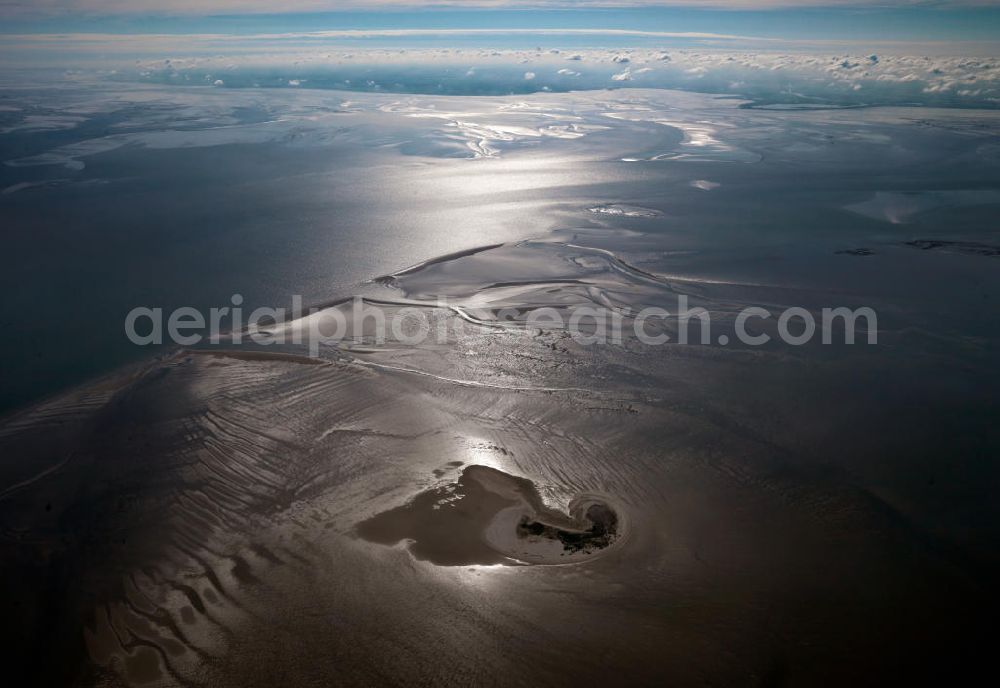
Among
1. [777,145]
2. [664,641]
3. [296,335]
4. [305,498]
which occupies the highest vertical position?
[777,145]

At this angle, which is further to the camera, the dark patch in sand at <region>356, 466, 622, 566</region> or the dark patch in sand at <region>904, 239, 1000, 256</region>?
the dark patch in sand at <region>904, 239, 1000, 256</region>

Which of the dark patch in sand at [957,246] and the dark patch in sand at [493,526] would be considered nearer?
the dark patch in sand at [493,526]

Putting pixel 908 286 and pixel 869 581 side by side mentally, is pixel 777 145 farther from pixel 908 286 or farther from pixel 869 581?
pixel 869 581

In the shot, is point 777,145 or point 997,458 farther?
point 777,145

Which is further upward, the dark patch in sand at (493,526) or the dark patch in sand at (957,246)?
the dark patch in sand at (957,246)

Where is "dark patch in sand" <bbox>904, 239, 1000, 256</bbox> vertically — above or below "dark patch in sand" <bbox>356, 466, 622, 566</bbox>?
above

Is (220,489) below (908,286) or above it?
below

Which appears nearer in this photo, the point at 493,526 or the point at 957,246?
the point at 493,526

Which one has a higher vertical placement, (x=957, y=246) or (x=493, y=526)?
(x=957, y=246)

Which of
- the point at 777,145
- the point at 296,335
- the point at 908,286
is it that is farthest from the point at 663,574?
the point at 777,145

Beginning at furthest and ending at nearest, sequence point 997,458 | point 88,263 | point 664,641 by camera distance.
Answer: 1. point 88,263
2. point 997,458
3. point 664,641

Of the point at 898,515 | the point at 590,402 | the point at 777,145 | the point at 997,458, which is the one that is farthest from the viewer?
the point at 777,145
